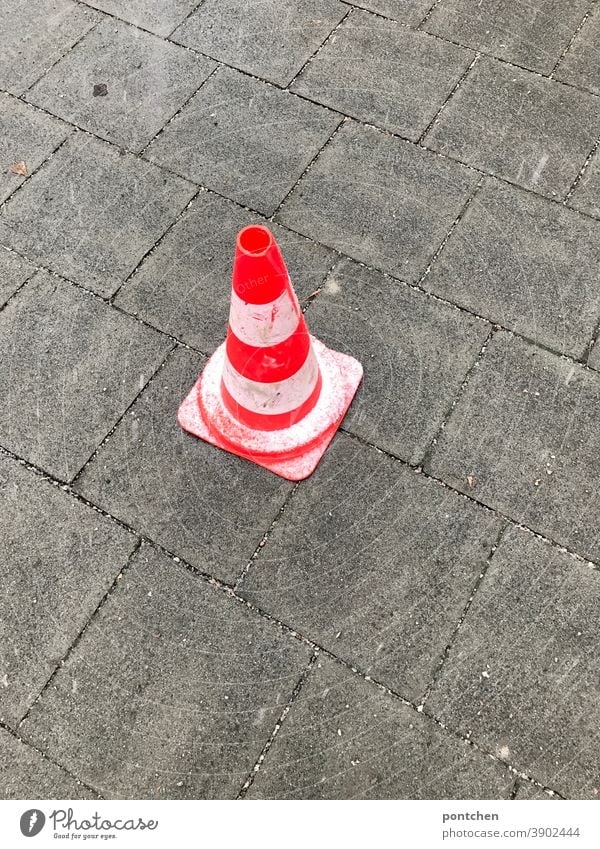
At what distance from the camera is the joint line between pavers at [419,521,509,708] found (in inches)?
110

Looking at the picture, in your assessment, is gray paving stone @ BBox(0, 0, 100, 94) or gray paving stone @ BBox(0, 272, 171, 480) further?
gray paving stone @ BBox(0, 0, 100, 94)

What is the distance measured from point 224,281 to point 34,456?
1249 mm

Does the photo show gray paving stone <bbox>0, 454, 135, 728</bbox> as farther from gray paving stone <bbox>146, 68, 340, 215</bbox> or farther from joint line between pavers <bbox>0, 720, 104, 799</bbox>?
gray paving stone <bbox>146, 68, 340, 215</bbox>

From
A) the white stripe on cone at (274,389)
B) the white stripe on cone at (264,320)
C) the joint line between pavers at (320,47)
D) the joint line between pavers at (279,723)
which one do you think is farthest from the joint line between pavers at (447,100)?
the joint line between pavers at (279,723)

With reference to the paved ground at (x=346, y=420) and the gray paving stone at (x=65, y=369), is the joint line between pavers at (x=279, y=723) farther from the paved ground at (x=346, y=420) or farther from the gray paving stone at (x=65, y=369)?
the gray paving stone at (x=65, y=369)

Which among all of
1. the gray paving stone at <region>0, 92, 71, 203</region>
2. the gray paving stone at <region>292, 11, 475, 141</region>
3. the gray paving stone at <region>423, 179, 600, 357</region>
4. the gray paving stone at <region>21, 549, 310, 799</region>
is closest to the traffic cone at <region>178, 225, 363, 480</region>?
the gray paving stone at <region>21, 549, 310, 799</region>

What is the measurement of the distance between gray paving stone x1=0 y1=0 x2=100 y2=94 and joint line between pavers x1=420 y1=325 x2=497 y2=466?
317 cm

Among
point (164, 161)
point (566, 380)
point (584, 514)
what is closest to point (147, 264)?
point (164, 161)

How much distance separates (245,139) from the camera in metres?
4.11

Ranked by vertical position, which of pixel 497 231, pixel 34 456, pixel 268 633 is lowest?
pixel 268 633

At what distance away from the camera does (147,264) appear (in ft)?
12.3

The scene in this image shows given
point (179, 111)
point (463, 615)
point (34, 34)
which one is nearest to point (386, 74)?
point (179, 111)
